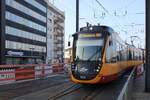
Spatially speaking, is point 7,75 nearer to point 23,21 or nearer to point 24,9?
point 23,21

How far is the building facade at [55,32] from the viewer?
11993 centimetres

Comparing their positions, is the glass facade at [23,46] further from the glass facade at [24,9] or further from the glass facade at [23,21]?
the glass facade at [24,9]

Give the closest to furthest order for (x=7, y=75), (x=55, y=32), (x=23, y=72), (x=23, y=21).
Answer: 1. (x=7, y=75)
2. (x=23, y=72)
3. (x=23, y=21)
4. (x=55, y=32)

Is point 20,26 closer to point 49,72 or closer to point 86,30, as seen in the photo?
point 49,72

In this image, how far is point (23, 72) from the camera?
2420 centimetres

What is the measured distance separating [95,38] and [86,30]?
87 centimetres

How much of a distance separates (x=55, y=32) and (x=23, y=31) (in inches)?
1569

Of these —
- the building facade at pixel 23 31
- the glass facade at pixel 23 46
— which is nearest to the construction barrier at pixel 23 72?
the building facade at pixel 23 31

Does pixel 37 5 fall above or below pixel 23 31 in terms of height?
above

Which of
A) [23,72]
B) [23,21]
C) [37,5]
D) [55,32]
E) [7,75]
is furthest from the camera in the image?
[55,32]

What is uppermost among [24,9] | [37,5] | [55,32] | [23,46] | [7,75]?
[37,5]

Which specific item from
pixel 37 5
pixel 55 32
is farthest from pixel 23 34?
pixel 55 32

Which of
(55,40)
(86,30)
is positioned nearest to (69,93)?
(86,30)

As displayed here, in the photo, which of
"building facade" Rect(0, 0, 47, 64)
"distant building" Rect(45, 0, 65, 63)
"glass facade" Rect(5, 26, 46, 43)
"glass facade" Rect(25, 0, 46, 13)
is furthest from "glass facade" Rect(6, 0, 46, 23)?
"distant building" Rect(45, 0, 65, 63)
